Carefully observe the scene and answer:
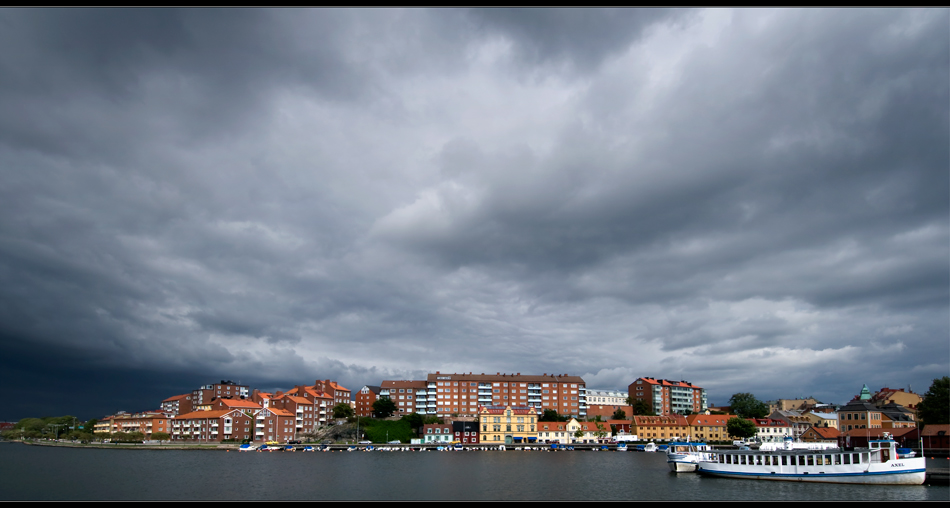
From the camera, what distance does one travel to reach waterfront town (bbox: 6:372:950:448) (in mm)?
92688

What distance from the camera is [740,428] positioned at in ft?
300

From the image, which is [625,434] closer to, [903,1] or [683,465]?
[683,465]

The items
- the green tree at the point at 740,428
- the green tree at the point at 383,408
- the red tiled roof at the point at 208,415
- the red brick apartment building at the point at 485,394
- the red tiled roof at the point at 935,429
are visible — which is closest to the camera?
the red tiled roof at the point at 935,429

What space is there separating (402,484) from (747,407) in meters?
90.4

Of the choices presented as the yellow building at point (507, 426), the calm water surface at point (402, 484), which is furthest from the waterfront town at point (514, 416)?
the calm water surface at point (402, 484)

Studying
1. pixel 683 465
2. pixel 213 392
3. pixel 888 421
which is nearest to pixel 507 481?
pixel 683 465

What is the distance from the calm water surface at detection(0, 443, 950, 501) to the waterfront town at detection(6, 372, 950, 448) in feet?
128

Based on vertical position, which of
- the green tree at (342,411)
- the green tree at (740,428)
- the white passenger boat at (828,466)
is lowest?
the green tree at (740,428)

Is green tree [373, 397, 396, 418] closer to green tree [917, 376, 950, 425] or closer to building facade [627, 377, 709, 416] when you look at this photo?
building facade [627, 377, 709, 416]

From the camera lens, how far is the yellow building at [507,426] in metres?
93.5

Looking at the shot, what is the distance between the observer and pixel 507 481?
1609 inches

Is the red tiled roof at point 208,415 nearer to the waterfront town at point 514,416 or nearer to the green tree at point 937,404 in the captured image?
the waterfront town at point 514,416

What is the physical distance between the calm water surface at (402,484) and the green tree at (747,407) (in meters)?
62.9

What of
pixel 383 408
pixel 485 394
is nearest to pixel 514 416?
pixel 485 394
